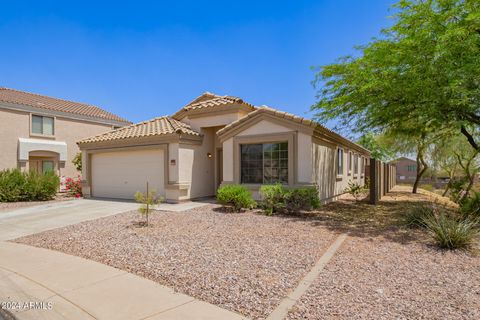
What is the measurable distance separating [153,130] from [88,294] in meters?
11.6

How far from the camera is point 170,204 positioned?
13.6 m

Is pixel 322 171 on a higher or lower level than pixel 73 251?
higher

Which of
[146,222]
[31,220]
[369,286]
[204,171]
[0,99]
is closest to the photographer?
[369,286]

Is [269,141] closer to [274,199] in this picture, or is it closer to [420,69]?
[274,199]

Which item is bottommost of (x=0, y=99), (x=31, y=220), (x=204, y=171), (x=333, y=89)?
(x=31, y=220)

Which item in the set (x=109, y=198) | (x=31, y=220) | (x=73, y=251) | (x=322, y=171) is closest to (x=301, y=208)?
(x=322, y=171)

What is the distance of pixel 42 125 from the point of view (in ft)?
74.0

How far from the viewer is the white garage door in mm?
A: 14891

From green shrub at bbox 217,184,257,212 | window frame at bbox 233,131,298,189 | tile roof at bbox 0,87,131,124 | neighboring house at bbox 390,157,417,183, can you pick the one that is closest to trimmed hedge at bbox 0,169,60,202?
tile roof at bbox 0,87,131,124

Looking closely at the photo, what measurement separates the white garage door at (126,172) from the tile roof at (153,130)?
0.86 meters

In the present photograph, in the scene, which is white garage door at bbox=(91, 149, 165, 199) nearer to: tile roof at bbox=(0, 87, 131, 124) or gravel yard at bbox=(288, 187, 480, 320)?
tile roof at bbox=(0, 87, 131, 124)

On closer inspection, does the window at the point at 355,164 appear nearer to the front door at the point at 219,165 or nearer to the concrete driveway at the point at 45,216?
the front door at the point at 219,165

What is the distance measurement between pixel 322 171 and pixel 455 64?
21.1ft

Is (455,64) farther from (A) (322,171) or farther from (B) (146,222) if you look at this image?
(B) (146,222)
